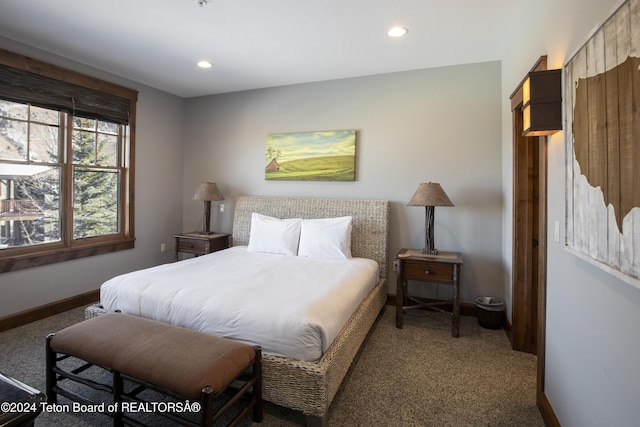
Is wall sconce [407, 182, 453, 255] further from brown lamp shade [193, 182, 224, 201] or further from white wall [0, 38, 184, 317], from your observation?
white wall [0, 38, 184, 317]

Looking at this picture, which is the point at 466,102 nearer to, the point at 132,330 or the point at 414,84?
the point at 414,84

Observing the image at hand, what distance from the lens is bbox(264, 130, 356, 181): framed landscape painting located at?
153 inches

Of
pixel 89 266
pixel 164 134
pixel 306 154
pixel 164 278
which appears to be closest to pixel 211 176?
pixel 164 134

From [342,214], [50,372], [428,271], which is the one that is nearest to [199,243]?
[342,214]

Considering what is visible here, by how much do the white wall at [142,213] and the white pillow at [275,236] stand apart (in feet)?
5.47

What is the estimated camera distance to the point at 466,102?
3.43 meters

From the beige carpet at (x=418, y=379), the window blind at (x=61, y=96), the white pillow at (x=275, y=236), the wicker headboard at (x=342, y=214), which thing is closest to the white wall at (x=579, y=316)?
the beige carpet at (x=418, y=379)

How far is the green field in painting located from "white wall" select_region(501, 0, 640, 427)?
2069 mm

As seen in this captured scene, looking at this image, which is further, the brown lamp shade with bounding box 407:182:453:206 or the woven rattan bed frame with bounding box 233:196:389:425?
the brown lamp shade with bounding box 407:182:453:206

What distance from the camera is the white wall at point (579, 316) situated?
3.71 ft

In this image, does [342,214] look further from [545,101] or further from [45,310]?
[45,310]

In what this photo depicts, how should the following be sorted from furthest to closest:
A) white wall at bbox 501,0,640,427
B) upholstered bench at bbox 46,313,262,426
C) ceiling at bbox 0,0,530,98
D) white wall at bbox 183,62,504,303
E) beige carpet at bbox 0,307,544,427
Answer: white wall at bbox 183,62,504,303 → ceiling at bbox 0,0,530,98 → beige carpet at bbox 0,307,544,427 → upholstered bench at bbox 46,313,262,426 → white wall at bbox 501,0,640,427

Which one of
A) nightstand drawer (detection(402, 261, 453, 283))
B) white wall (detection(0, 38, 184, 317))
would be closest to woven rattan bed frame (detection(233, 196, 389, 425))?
nightstand drawer (detection(402, 261, 453, 283))

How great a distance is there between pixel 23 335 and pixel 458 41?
4.80m
